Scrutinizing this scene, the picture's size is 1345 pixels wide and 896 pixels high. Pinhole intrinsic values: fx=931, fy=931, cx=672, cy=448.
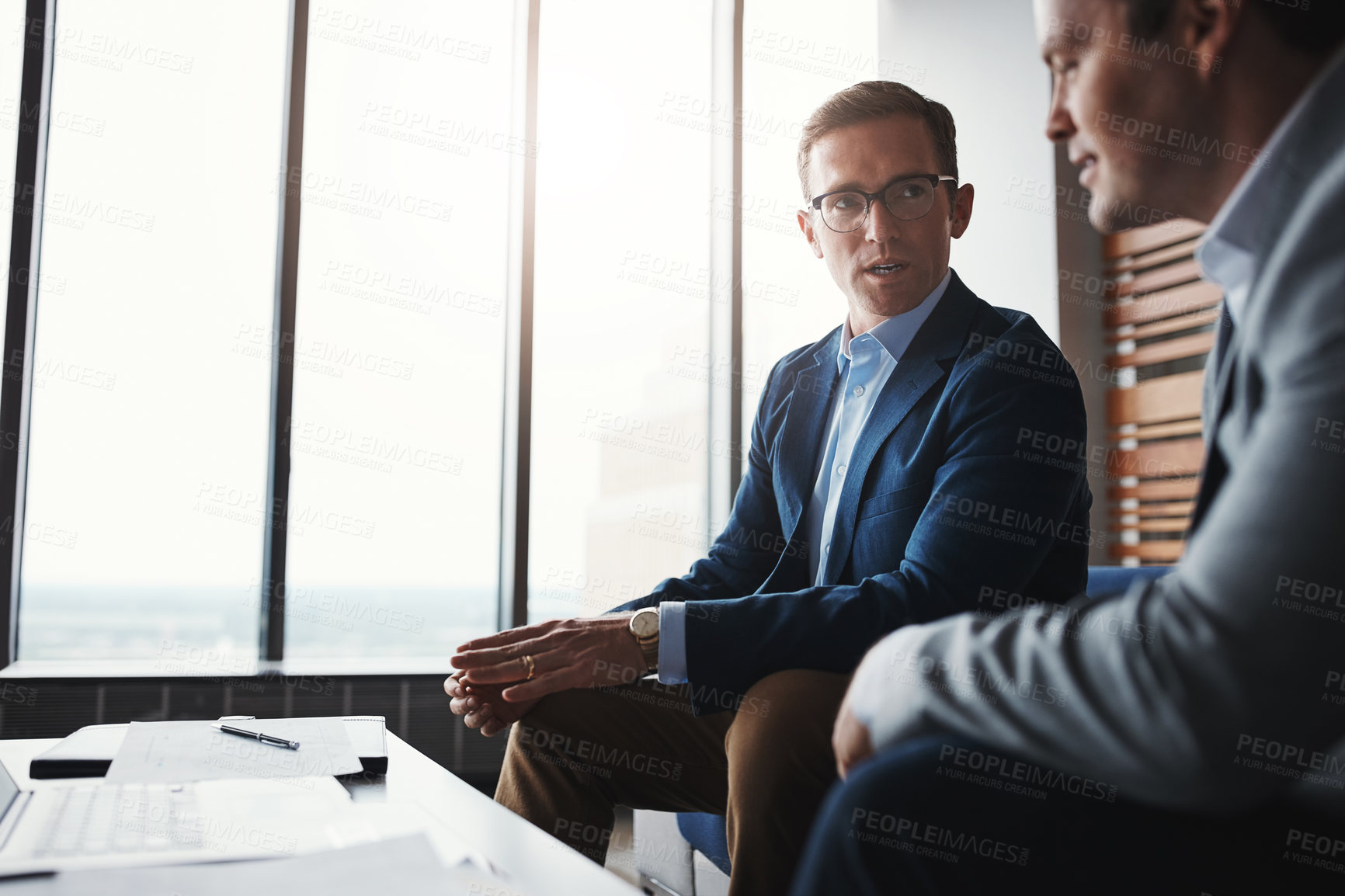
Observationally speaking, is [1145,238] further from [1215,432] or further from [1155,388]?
[1215,432]

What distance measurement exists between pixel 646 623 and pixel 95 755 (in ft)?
2.27

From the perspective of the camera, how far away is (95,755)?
1126mm

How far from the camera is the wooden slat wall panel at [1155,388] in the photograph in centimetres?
298

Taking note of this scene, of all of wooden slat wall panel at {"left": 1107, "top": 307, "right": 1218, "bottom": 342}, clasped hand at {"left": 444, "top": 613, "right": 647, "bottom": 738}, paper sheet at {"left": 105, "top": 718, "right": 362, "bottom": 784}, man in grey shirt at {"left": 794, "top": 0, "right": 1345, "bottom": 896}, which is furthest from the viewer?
wooden slat wall panel at {"left": 1107, "top": 307, "right": 1218, "bottom": 342}

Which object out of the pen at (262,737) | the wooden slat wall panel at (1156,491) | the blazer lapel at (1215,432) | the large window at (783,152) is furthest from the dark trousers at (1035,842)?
the large window at (783,152)

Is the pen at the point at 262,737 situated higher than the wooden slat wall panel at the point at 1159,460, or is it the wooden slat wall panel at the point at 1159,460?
the wooden slat wall panel at the point at 1159,460

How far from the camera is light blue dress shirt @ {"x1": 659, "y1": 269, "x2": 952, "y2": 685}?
1536 millimetres

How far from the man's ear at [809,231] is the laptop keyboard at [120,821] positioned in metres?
1.31

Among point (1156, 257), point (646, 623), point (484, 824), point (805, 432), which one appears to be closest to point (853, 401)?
point (805, 432)

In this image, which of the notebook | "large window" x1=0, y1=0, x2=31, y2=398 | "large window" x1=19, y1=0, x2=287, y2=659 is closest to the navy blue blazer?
the notebook

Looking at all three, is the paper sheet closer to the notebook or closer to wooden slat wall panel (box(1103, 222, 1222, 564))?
the notebook

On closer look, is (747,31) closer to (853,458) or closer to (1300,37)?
(853,458)

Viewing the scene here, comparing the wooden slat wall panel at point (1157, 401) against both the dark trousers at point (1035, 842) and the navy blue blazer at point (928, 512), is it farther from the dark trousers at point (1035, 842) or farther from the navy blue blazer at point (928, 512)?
the dark trousers at point (1035, 842)

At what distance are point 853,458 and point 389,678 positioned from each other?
215 centimetres
